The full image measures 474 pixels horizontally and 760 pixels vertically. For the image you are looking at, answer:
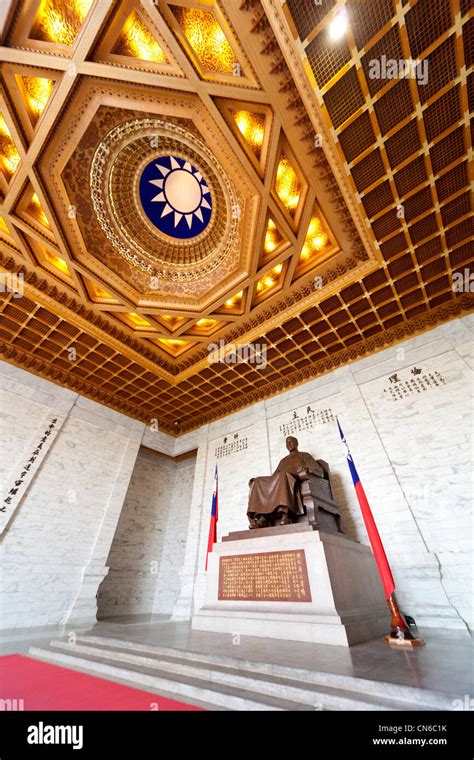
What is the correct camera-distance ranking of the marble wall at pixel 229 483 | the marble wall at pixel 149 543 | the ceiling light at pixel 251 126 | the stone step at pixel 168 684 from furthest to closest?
1. the marble wall at pixel 149 543
2. the marble wall at pixel 229 483
3. the ceiling light at pixel 251 126
4. the stone step at pixel 168 684

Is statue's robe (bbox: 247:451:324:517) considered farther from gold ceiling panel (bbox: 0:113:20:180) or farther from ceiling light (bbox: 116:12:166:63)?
gold ceiling panel (bbox: 0:113:20:180)

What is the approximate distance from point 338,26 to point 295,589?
645cm

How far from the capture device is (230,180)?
16.0 feet

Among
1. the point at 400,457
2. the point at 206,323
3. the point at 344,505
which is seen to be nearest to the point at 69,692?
the point at 344,505

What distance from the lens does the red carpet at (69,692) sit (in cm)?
186

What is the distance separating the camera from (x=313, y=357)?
7.71 meters

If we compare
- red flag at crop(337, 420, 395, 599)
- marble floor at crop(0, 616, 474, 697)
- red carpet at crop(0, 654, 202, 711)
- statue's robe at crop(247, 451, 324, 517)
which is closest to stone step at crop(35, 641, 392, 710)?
marble floor at crop(0, 616, 474, 697)

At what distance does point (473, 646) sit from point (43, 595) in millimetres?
7339

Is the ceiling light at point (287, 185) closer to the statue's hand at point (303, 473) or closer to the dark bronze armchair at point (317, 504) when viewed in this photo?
the statue's hand at point (303, 473)

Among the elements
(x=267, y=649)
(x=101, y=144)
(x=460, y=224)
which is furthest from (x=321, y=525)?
(x=101, y=144)

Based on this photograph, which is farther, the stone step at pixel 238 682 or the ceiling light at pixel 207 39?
the ceiling light at pixel 207 39

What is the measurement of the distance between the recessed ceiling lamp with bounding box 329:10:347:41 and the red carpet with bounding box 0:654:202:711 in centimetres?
623

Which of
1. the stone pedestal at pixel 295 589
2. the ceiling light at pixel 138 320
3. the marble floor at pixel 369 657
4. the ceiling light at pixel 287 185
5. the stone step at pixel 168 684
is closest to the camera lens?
the stone step at pixel 168 684

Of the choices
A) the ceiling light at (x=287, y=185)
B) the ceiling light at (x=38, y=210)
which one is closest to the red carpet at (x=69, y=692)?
the ceiling light at (x=38, y=210)
